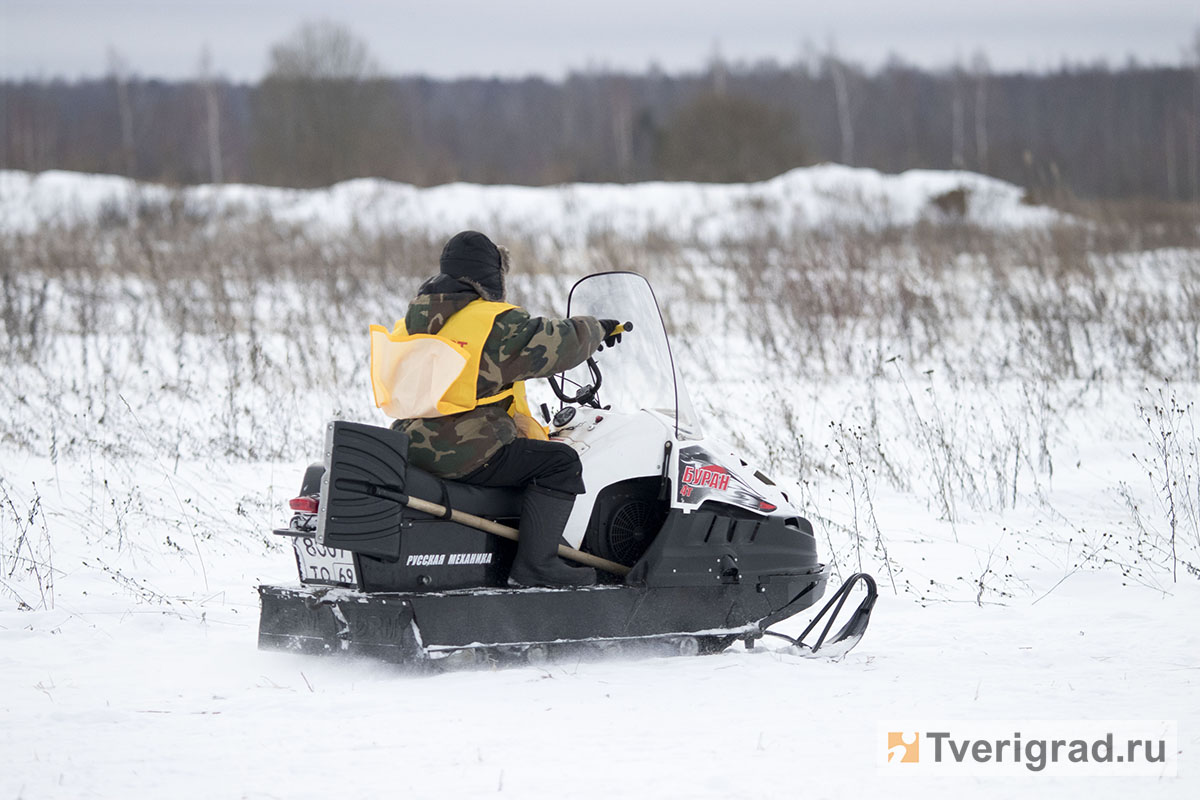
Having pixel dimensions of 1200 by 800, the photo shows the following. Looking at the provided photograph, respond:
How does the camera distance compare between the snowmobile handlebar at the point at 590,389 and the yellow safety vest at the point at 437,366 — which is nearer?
the yellow safety vest at the point at 437,366

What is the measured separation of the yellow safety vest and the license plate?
56 cm

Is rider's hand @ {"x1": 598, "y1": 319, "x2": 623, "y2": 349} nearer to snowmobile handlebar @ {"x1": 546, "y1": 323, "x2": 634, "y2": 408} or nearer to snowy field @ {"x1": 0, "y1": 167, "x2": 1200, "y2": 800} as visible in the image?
snowmobile handlebar @ {"x1": 546, "y1": 323, "x2": 634, "y2": 408}

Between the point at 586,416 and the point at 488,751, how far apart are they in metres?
1.73

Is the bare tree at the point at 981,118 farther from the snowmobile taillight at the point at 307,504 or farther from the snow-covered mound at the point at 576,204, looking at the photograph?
the snowmobile taillight at the point at 307,504

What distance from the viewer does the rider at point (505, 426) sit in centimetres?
429

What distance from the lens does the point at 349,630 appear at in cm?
420

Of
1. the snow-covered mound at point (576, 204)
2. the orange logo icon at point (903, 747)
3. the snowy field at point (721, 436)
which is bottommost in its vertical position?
the orange logo icon at point (903, 747)

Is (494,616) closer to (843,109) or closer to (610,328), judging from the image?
(610,328)

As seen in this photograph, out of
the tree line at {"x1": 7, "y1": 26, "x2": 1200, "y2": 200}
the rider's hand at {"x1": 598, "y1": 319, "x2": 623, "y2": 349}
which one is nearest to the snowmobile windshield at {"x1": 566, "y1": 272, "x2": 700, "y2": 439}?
the rider's hand at {"x1": 598, "y1": 319, "x2": 623, "y2": 349}

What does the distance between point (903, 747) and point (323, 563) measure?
7.07 feet

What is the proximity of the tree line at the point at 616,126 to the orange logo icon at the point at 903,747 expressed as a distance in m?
10.1

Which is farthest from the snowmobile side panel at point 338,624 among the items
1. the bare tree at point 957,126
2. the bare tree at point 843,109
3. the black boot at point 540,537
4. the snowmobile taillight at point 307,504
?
the bare tree at point 957,126

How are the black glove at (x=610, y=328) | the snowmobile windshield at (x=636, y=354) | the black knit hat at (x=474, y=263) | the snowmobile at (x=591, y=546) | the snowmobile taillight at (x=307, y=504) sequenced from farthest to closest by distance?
1. the snowmobile windshield at (x=636, y=354)
2. the black glove at (x=610, y=328)
3. the black knit hat at (x=474, y=263)
4. the snowmobile taillight at (x=307, y=504)
5. the snowmobile at (x=591, y=546)

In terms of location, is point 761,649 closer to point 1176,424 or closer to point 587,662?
point 587,662
